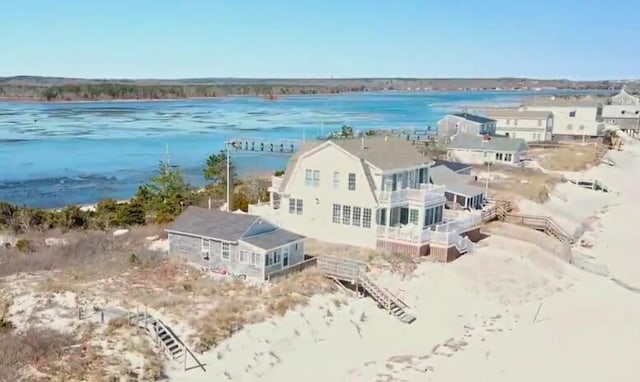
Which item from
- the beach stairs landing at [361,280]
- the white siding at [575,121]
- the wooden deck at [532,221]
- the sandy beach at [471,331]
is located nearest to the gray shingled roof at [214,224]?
the beach stairs landing at [361,280]

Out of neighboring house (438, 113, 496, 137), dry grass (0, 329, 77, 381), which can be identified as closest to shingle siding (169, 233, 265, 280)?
dry grass (0, 329, 77, 381)

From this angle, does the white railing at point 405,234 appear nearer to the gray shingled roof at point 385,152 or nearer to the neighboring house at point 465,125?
the gray shingled roof at point 385,152

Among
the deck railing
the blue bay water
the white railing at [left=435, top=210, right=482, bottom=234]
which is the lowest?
the blue bay water

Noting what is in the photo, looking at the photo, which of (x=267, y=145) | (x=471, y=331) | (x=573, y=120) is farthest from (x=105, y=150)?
(x=471, y=331)

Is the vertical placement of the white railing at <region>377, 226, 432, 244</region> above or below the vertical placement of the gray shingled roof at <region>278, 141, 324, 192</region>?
below

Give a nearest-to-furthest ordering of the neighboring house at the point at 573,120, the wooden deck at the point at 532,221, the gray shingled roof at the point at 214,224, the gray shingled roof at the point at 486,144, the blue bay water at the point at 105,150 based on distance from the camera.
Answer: the gray shingled roof at the point at 214,224 → the wooden deck at the point at 532,221 → the blue bay water at the point at 105,150 → the gray shingled roof at the point at 486,144 → the neighboring house at the point at 573,120

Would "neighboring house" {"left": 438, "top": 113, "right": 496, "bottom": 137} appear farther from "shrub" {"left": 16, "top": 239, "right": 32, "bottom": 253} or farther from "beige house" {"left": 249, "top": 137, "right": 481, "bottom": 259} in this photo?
"shrub" {"left": 16, "top": 239, "right": 32, "bottom": 253}

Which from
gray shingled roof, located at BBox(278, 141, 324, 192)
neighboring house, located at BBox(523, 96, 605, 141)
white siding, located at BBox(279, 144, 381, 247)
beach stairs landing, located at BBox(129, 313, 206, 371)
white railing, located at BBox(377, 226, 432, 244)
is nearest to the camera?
beach stairs landing, located at BBox(129, 313, 206, 371)
